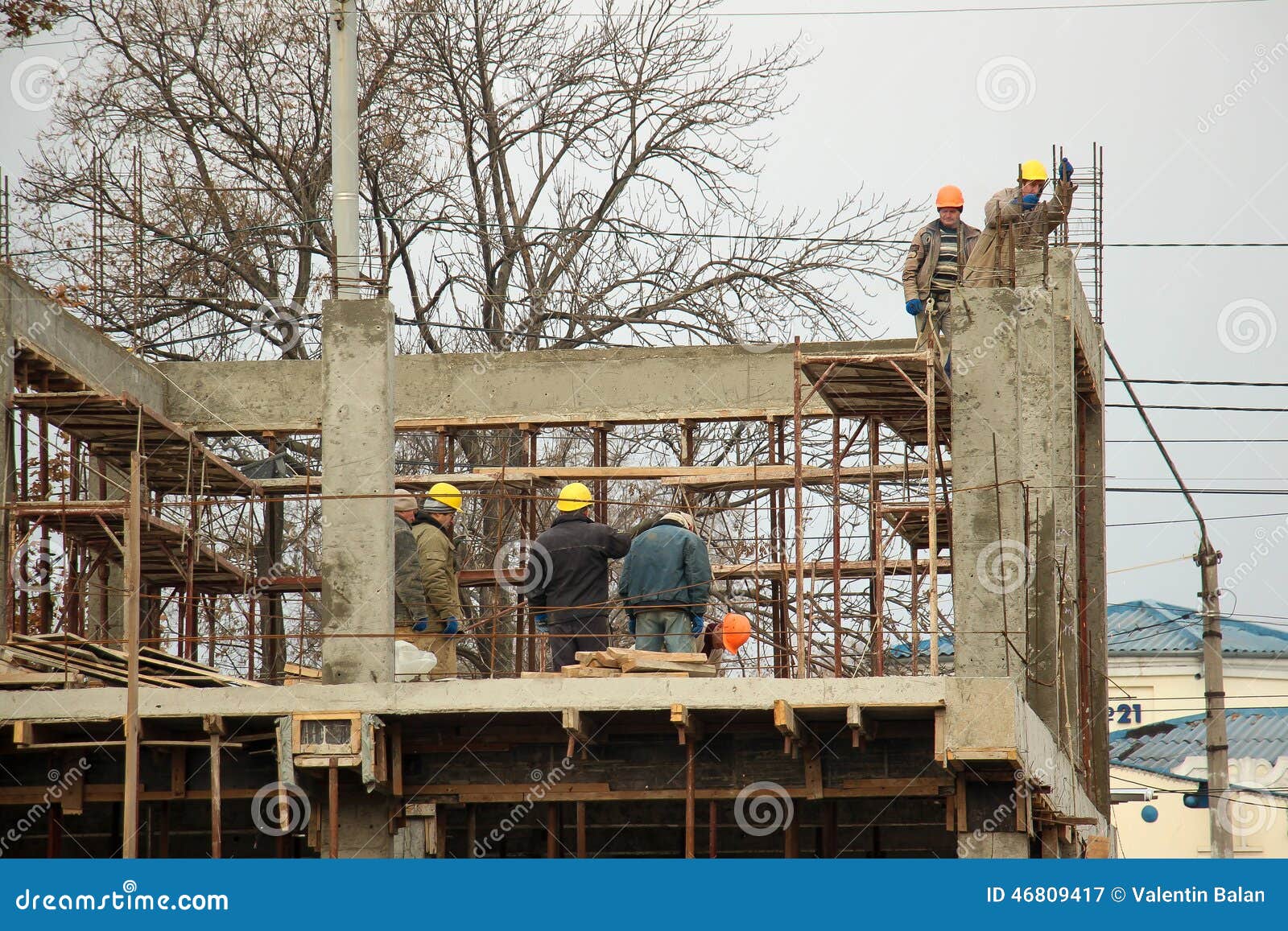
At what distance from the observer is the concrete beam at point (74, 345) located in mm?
17688

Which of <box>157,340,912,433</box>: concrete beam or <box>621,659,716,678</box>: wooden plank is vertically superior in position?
<box>157,340,912,433</box>: concrete beam

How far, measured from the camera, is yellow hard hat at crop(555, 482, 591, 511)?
1590 centimetres

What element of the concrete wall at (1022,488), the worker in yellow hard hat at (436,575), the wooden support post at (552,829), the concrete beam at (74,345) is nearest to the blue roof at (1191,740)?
the concrete wall at (1022,488)

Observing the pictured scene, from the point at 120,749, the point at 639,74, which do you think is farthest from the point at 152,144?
the point at 120,749

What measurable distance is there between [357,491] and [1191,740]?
30.4 metres

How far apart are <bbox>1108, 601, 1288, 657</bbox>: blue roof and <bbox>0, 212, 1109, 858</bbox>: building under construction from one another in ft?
88.4

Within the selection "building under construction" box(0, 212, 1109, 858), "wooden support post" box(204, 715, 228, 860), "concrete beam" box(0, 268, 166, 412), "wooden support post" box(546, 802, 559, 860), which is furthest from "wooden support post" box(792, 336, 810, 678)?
"concrete beam" box(0, 268, 166, 412)

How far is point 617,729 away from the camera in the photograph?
1480cm

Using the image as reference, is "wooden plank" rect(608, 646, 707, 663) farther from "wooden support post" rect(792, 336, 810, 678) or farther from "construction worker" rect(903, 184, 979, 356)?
"construction worker" rect(903, 184, 979, 356)

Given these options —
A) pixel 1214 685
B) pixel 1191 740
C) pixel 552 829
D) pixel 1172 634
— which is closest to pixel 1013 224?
pixel 552 829

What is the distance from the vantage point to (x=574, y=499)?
52.5 ft

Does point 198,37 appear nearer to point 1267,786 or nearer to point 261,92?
point 261,92

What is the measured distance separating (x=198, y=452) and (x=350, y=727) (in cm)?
685

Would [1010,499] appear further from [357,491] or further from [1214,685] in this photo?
[1214,685]
